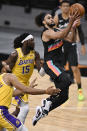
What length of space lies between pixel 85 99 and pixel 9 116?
4.58 metres

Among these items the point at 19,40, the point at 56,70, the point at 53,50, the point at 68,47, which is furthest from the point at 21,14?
the point at 19,40

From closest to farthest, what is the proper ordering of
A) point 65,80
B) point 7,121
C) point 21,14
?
point 7,121 → point 65,80 → point 21,14

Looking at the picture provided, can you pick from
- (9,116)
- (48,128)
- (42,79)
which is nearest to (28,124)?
(48,128)

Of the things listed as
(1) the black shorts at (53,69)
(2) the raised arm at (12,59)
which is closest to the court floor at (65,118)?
(1) the black shorts at (53,69)

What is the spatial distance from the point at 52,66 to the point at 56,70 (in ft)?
0.45

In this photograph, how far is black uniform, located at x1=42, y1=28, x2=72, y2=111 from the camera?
26.7 ft

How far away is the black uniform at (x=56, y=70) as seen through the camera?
8.14 metres

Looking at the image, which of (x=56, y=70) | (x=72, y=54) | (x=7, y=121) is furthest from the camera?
(x=72, y=54)

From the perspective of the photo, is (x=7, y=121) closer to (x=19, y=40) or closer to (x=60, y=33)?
(x=19, y=40)

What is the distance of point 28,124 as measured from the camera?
8523 millimetres

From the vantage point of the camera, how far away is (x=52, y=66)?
8375 mm

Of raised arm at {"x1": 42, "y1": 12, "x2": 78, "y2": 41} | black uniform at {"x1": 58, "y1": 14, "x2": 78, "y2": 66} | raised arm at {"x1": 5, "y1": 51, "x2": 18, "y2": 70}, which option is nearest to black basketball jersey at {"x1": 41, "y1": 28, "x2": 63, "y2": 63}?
raised arm at {"x1": 42, "y1": 12, "x2": 78, "y2": 41}

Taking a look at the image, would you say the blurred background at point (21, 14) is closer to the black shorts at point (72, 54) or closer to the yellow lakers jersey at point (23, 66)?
the black shorts at point (72, 54)

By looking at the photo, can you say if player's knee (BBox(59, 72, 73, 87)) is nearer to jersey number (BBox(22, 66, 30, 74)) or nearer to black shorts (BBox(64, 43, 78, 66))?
jersey number (BBox(22, 66, 30, 74))
